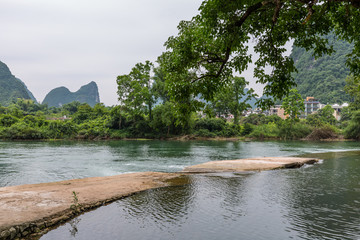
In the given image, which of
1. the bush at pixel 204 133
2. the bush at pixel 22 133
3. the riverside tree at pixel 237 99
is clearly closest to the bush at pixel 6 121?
the bush at pixel 22 133

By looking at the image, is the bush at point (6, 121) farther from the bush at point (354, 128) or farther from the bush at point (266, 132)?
the bush at point (354, 128)

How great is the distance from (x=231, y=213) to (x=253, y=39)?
5.42 metres

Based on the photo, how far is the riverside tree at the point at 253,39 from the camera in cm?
714

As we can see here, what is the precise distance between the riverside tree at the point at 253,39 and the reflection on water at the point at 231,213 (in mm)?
3546

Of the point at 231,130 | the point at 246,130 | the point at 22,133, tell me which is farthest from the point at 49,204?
the point at 246,130

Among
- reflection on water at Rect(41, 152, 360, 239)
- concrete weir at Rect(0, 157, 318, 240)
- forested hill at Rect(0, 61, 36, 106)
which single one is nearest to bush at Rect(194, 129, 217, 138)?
concrete weir at Rect(0, 157, 318, 240)

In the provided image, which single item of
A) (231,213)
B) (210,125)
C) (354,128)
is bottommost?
(231,213)

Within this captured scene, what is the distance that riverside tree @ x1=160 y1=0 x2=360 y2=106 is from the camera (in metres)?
7.14

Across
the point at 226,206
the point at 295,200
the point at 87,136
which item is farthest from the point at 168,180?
the point at 87,136

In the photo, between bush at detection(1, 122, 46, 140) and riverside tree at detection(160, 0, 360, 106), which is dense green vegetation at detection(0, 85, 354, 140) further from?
riverside tree at detection(160, 0, 360, 106)

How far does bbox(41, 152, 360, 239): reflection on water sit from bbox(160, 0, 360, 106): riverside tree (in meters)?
3.55

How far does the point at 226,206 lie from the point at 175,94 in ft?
13.6

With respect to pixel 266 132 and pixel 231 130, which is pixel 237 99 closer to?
pixel 231 130

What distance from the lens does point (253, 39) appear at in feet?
26.7
